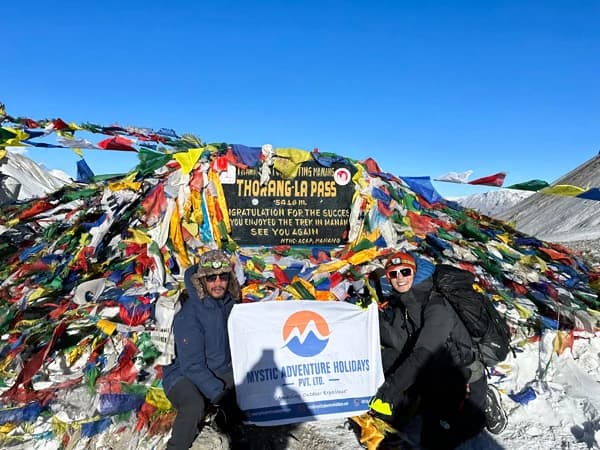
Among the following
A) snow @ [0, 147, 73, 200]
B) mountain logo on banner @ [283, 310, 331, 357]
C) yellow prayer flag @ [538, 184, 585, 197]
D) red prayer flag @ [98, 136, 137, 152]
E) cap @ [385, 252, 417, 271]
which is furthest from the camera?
snow @ [0, 147, 73, 200]

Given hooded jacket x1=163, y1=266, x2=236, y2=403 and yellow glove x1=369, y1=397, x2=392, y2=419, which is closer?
hooded jacket x1=163, y1=266, x2=236, y2=403

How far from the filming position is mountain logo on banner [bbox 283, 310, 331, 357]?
4.29 metres

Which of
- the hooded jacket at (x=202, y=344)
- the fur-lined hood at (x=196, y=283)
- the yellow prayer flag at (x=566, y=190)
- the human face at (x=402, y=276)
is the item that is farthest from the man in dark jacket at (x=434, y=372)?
the yellow prayer flag at (x=566, y=190)

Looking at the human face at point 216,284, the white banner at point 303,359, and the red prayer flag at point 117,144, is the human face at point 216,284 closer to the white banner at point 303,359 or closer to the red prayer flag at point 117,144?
the white banner at point 303,359

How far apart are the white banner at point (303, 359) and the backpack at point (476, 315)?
33.4 inches

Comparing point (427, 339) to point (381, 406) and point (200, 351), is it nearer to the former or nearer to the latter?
point (381, 406)

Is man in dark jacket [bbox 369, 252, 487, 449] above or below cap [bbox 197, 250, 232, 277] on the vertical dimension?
below

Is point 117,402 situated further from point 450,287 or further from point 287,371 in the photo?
point 450,287

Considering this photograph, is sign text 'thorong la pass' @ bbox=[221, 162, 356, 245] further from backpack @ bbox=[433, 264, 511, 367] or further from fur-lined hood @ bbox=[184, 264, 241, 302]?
backpack @ bbox=[433, 264, 511, 367]

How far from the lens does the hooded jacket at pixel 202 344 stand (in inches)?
138

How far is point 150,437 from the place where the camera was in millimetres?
3836

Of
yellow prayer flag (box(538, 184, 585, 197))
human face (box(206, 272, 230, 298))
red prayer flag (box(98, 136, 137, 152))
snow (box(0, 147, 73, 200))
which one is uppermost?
snow (box(0, 147, 73, 200))

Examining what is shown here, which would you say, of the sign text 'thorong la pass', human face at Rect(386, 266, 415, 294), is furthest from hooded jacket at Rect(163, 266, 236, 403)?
the sign text 'thorong la pass'

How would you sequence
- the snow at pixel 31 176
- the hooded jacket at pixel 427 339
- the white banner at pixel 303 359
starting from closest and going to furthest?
the hooded jacket at pixel 427 339
the white banner at pixel 303 359
the snow at pixel 31 176
